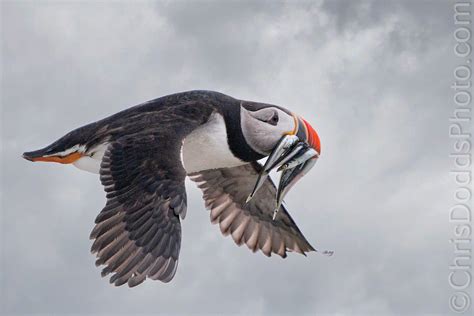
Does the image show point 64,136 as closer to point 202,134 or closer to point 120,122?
point 120,122

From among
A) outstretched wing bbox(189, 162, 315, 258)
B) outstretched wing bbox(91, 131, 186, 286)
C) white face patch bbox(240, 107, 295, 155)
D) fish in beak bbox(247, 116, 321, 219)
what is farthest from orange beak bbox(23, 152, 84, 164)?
fish in beak bbox(247, 116, 321, 219)

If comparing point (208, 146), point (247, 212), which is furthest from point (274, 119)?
point (247, 212)

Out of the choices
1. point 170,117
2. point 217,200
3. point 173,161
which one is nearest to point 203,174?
point 217,200

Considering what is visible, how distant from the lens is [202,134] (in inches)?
429

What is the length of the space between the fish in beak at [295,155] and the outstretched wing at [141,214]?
1977mm

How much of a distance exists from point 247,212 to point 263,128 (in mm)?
2070

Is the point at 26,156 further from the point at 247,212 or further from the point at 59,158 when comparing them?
the point at 247,212

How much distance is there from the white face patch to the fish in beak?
9 cm

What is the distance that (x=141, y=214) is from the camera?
357 inches

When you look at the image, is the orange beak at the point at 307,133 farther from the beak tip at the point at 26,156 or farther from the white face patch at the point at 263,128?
the beak tip at the point at 26,156

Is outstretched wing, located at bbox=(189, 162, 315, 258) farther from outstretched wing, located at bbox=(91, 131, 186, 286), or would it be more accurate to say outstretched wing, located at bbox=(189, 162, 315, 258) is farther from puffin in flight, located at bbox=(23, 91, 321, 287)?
outstretched wing, located at bbox=(91, 131, 186, 286)

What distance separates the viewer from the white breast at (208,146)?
10906mm

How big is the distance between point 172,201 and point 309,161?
2.92 meters

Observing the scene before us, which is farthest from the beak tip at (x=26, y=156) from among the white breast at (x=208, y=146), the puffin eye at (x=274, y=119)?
the puffin eye at (x=274, y=119)
